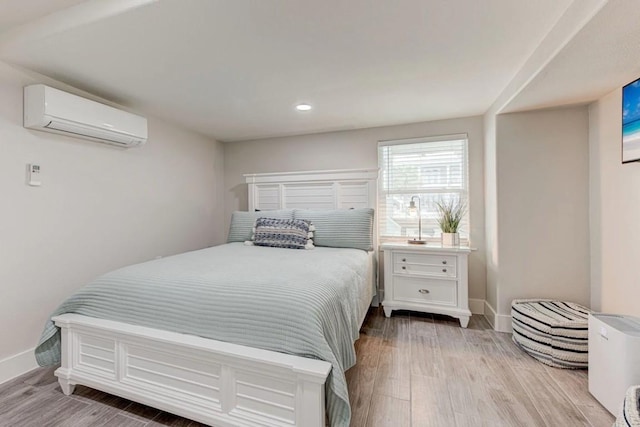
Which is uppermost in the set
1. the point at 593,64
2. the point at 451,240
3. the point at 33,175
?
the point at 593,64

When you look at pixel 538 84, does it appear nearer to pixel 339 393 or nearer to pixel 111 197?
Answer: pixel 339 393

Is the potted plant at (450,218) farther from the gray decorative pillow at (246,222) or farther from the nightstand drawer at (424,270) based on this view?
the gray decorative pillow at (246,222)

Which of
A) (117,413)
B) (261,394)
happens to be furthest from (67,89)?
(261,394)

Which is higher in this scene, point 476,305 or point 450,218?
point 450,218

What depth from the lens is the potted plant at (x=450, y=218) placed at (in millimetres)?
2875

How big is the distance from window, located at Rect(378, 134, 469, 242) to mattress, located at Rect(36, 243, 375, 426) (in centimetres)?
153

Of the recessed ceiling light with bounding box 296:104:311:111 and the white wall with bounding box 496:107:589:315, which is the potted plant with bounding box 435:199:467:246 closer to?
the white wall with bounding box 496:107:589:315

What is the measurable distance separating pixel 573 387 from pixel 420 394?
0.96 m

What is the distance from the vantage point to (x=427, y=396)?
169 cm

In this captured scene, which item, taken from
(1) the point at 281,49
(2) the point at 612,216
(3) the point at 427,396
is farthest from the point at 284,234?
(2) the point at 612,216

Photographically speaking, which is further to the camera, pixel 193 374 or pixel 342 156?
pixel 342 156

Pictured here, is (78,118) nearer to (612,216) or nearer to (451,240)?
(451,240)

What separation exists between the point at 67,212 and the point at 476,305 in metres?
3.85

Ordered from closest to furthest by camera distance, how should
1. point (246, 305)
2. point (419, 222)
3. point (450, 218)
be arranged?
point (246, 305)
point (450, 218)
point (419, 222)
